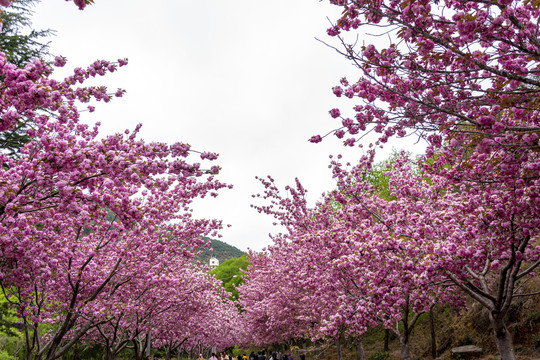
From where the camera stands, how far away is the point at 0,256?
7.05 metres

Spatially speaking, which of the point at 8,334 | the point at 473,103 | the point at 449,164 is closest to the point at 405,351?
the point at 449,164

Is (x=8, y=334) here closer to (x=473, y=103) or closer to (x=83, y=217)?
(x=83, y=217)

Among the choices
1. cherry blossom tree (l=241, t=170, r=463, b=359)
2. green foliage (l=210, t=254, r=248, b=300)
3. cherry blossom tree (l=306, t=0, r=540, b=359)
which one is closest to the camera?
cherry blossom tree (l=306, t=0, r=540, b=359)

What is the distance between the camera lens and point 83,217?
5.73 metres

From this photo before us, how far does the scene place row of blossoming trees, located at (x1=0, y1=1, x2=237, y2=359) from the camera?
165 inches

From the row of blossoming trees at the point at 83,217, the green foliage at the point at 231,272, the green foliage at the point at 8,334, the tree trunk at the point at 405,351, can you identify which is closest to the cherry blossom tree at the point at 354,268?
the tree trunk at the point at 405,351

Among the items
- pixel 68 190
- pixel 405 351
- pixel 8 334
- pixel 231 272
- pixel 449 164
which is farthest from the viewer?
pixel 231 272

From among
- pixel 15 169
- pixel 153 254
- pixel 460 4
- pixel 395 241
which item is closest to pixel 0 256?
pixel 15 169

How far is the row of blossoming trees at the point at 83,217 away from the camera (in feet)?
13.8

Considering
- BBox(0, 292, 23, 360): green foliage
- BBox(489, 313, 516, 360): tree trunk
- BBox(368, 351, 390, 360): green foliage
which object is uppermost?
BBox(489, 313, 516, 360): tree trunk

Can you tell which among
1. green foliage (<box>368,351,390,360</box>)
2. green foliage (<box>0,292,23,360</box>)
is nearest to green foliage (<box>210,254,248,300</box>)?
green foliage (<box>0,292,23,360</box>)

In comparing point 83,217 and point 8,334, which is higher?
point 83,217

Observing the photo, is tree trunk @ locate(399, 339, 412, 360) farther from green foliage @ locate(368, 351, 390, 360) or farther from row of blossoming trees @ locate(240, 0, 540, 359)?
green foliage @ locate(368, 351, 390, 360)

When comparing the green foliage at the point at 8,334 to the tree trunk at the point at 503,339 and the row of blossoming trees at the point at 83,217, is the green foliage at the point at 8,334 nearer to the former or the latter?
the row of blossoming trees at the point at 83,217
